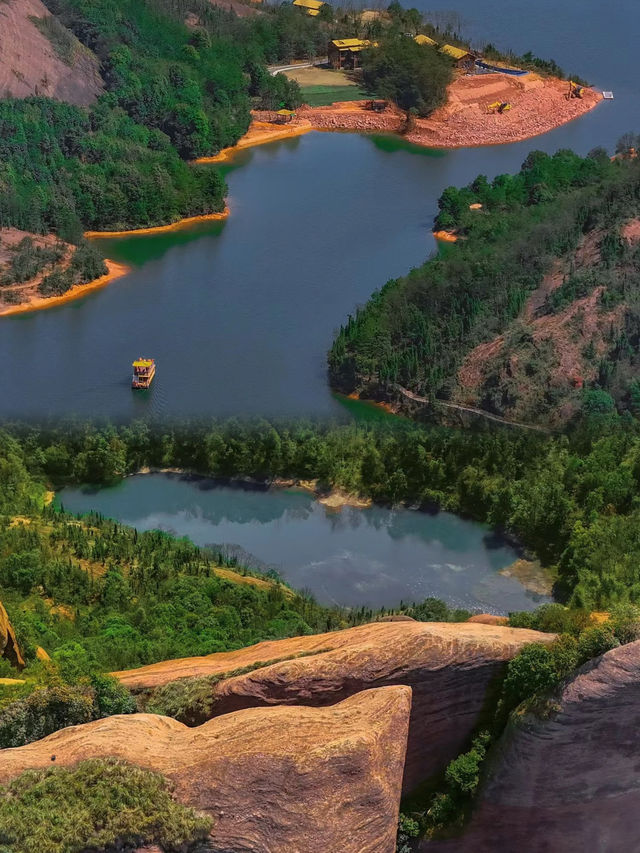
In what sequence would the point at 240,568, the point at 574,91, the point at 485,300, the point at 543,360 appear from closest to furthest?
the point at 240,568 → the point at 543,360 → the point at 485,300 → the point at 574,91

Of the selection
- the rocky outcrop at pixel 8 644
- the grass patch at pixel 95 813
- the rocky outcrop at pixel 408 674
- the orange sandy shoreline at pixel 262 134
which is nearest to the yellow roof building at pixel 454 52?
the orange sandy shoreline at pixel 262 134

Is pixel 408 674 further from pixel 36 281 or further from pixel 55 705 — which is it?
pixel 36 281

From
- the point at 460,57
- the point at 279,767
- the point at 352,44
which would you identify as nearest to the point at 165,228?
the point at 352,44

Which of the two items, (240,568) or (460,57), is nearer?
(240,568)

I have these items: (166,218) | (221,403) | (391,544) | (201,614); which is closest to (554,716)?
(201,614)

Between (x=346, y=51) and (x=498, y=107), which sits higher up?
(x=346, y=51)

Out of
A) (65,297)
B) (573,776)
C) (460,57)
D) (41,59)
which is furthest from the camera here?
(460,57)

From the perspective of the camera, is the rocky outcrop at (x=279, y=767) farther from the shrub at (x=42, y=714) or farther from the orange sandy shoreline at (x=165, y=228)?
the orange sandy shoreline at (x=165, y=228)
